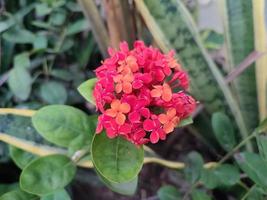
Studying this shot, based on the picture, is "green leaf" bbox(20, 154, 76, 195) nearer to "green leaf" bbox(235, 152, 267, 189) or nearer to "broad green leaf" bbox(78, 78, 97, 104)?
"broad green leaf" bbox(78, 78, 97, 104)

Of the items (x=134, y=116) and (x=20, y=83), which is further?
(x=20, y=83)

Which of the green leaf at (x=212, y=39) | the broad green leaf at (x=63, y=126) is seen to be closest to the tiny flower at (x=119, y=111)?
the broad green leaf at (x=63, y=126)

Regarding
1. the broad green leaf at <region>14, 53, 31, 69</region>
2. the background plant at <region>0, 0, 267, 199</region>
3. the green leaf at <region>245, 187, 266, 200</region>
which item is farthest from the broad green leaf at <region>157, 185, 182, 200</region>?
the broad green leaf at <region>14, 53, 31, 69</region>

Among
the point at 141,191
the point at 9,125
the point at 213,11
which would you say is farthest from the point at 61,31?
the point at 213,11

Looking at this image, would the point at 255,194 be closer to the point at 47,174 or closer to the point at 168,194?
the point at 168,194

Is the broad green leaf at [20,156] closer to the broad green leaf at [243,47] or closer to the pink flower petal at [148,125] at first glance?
the pink flower petal at [148,125]

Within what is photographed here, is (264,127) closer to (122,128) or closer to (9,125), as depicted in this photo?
(122,128)

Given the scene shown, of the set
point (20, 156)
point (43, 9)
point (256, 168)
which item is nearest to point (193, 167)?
point (256, 168)
